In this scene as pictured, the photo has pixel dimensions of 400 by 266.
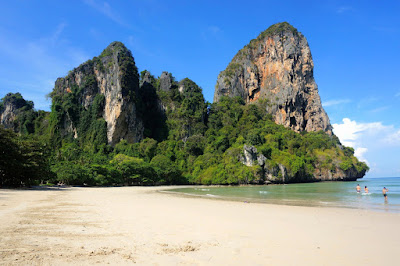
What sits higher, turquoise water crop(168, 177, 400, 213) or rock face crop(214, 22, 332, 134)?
rock face crop(214, 22, 332, 134)

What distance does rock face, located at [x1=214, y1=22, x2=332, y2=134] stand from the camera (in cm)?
9800

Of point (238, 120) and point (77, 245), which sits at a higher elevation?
point (238, 120)

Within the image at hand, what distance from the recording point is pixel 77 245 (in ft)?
19.1

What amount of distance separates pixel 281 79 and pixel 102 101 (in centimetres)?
6693

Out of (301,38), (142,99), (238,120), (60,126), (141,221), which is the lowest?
(141,221)

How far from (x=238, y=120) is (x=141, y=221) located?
83.4 m

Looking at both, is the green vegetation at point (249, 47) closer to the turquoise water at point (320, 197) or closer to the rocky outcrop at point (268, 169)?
the rocky outcrop at point (268, 169)

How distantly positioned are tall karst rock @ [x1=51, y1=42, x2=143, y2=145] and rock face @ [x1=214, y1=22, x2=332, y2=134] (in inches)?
1640

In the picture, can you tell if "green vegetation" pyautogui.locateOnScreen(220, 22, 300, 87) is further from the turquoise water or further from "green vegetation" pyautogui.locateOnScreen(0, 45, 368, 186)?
the turquoise water

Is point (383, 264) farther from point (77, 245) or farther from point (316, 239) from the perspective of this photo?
point (77, 245)

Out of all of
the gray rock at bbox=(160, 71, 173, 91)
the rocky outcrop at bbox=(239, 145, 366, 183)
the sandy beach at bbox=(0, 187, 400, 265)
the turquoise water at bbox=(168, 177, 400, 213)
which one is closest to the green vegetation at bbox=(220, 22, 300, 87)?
the gray rock at bbox=(160, 71, 173, 91)

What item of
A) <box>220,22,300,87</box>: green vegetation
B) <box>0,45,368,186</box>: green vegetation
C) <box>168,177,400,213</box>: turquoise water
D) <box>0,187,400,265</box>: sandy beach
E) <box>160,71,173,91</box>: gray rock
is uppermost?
<box>220,22,300,87</box>: green vegetation

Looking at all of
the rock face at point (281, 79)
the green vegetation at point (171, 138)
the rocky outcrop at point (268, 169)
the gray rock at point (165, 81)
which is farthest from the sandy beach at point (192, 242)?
the rock face at point (281, 79)

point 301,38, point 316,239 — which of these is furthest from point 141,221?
point 301,38
